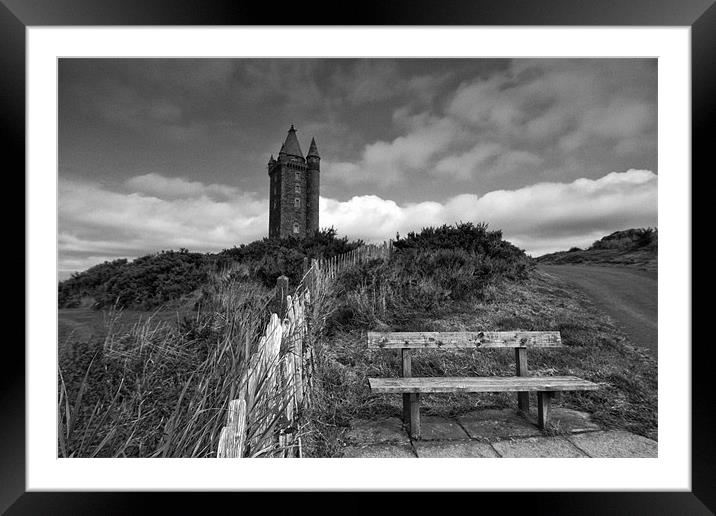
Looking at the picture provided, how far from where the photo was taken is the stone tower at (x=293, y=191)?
11.9m

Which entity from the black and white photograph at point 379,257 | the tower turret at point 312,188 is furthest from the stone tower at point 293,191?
the black and white photograph at point 379,257

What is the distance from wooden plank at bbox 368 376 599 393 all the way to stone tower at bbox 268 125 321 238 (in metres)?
8.22

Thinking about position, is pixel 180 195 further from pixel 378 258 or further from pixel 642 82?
pixel 642 82

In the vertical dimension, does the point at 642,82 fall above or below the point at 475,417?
above

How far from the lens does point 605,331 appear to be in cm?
469

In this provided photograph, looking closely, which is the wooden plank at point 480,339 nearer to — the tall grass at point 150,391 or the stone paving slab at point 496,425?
the stone paving slab at point 496,425

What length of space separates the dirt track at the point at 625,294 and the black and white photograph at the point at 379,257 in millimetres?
50

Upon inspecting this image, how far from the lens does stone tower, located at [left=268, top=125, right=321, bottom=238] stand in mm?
11859

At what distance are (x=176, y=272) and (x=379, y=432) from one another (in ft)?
13.9

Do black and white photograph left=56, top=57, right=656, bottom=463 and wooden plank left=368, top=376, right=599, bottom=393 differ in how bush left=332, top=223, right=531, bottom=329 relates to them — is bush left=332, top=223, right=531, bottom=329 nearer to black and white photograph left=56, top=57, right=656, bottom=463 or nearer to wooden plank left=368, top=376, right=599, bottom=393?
black and white photograph left=56, top=57, right=656, bottom=463
